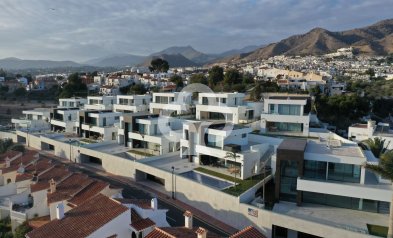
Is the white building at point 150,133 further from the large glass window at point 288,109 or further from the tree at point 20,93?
the tree at point 20,93

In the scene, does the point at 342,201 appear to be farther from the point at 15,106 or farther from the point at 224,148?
the point at 15,106

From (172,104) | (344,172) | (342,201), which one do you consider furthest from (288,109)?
(172,104)

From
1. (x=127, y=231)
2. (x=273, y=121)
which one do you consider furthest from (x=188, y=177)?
(x=273, y=121)

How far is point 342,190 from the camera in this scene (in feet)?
80.4

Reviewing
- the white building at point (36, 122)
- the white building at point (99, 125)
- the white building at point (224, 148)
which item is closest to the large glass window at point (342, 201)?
the white building at point (224, 148)

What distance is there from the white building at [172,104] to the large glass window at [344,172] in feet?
99.5

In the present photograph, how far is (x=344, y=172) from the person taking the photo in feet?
84.7

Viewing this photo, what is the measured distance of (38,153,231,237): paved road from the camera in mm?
25638

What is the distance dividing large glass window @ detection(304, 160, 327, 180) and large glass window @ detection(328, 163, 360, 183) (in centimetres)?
51

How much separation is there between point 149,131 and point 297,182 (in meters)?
21.5

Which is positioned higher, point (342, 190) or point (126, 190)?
point (342, 190)

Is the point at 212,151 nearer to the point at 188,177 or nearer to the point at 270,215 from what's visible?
the point at 188,177

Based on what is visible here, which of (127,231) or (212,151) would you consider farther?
(212,151)

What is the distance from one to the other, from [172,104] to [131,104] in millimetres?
8656
